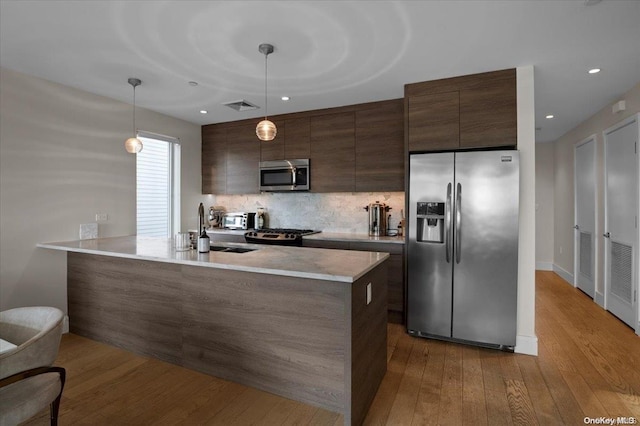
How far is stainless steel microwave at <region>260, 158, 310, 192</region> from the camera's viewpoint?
4.54 m

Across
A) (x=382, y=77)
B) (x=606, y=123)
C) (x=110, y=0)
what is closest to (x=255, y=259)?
(x=110, y=0)

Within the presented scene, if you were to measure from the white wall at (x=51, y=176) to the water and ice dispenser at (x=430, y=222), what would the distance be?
328 cm

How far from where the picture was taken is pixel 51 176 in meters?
3.40

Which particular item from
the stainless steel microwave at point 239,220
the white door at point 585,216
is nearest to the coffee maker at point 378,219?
the stainless steel microwave at point 239,220

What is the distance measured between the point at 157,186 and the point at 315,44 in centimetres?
322

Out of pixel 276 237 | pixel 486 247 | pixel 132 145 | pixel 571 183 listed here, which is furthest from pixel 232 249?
pixel 571 183

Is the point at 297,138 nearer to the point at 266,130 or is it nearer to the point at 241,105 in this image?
the point at 241,105

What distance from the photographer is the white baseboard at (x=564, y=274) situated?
5.52 meters

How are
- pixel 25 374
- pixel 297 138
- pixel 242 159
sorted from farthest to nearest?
1. pixel 242 159
2. pixel 297 138
3. pixel 25 374

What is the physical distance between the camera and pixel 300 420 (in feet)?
6.71

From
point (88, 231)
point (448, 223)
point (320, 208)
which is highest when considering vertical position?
point (320, 208)

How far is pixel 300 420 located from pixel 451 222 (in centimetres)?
217

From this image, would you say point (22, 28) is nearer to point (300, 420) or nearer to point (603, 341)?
point (300, 420)

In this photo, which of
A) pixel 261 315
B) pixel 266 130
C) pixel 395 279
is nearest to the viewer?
pixel 261 315
